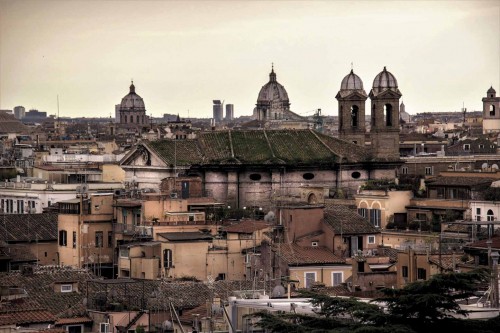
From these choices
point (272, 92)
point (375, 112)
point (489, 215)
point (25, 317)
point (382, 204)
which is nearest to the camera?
point (25, 317)

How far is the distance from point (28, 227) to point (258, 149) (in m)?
14.1

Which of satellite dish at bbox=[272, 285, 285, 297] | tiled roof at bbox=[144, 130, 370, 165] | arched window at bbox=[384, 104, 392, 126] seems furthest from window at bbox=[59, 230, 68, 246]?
arched window at bbox=[384, 104, 392, 126]

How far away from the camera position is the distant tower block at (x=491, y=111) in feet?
386

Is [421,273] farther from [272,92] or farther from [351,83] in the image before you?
[272,92]

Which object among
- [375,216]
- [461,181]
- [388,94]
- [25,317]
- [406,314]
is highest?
[388,94]

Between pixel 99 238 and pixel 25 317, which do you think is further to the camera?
pixel 99 238

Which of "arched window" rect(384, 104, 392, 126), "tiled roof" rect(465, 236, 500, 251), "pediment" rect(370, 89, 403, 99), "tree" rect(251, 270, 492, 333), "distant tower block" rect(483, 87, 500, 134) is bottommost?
"tree" rect(251, 270, 492, 333)

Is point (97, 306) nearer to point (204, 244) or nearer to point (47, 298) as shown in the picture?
point (47, 298)

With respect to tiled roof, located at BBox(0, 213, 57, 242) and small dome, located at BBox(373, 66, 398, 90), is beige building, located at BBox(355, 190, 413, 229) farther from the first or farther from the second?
small dome, located at BBox(373, 66, 398, 90)

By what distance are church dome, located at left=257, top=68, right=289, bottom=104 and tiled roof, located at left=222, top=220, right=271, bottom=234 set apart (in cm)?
7977

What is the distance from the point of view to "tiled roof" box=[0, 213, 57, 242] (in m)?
53.8

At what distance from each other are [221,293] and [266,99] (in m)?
90.9

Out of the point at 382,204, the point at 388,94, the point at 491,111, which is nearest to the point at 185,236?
the point at 382,204

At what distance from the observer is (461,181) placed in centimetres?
6041
